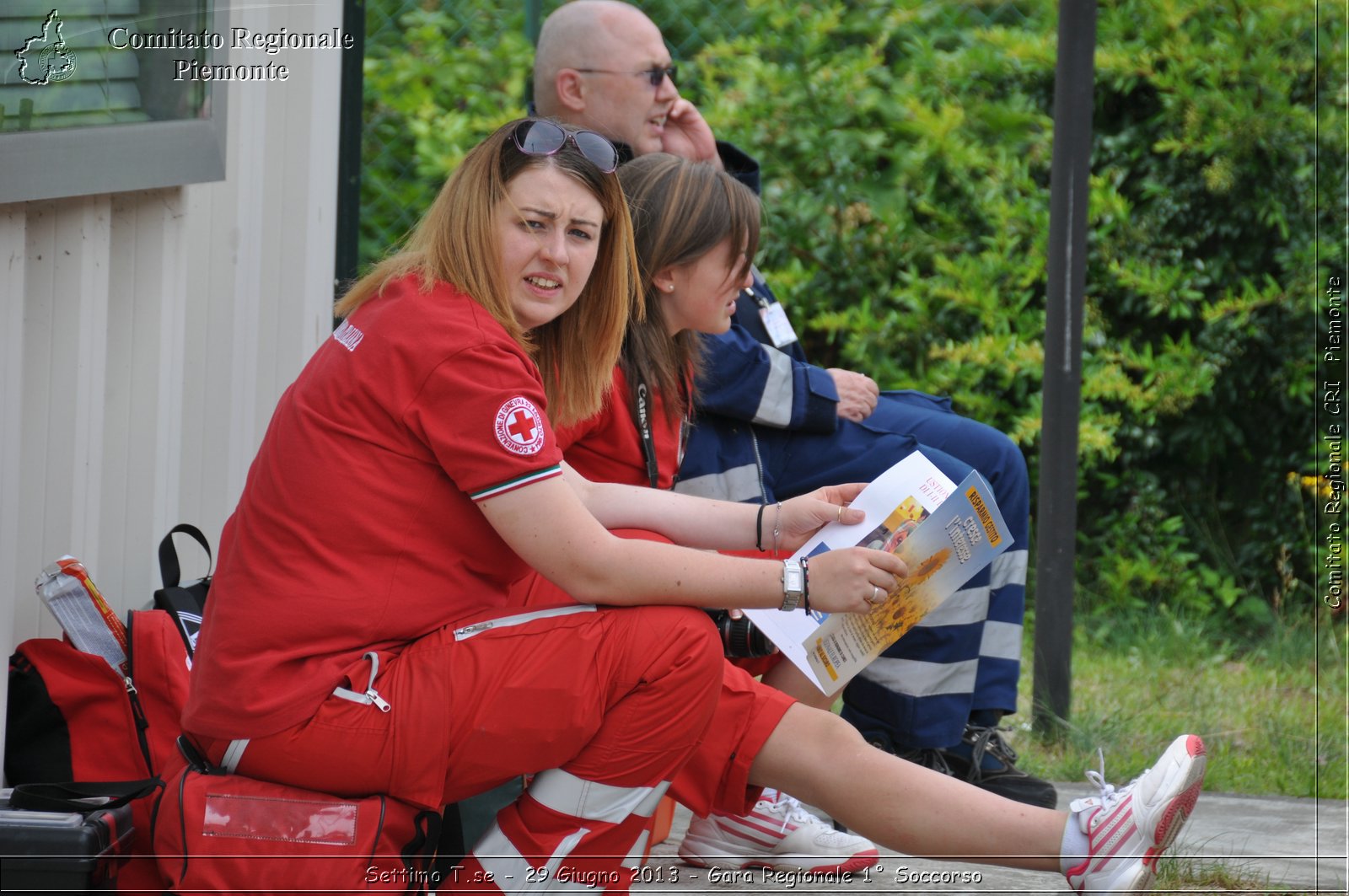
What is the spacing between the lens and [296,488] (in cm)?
215

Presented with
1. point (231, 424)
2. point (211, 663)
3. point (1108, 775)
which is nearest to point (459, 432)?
point (211, 663)

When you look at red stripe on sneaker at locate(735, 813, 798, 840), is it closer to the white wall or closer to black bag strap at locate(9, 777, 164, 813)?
black bag strap at locate(9, 777, 164, 813)

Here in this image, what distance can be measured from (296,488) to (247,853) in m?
0.53

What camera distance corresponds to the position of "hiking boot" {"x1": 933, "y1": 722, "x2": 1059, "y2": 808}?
3084 millimetres

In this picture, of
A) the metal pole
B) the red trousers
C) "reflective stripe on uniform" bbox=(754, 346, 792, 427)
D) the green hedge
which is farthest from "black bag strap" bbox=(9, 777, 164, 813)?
the green hedge

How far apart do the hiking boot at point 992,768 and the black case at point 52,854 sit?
65.1 inches

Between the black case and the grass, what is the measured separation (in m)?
2.23

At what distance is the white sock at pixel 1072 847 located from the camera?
7.77 feet

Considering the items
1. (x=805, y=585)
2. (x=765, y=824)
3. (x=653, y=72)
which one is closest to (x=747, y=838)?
(x=765, y=824)

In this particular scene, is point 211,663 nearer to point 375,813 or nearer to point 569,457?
point 375,813

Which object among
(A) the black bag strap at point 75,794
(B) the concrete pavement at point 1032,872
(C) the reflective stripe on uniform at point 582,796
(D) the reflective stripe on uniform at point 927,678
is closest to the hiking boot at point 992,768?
(D) the reflective stripe on uniform at point 927,678

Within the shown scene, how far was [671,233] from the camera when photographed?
290 centimetres

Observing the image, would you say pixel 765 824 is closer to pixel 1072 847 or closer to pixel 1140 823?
pixel 1072 847

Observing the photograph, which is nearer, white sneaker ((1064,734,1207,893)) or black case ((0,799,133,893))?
black case ((0,799,133,893))
